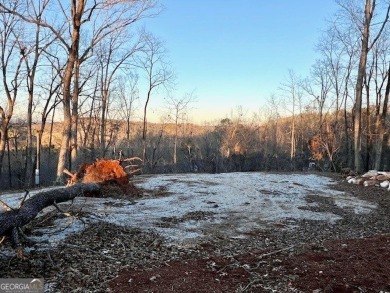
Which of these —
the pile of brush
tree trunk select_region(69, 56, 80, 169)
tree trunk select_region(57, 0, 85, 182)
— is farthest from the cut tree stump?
the pile of brush

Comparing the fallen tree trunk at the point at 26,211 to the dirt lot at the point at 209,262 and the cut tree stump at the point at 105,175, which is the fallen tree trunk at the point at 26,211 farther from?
the cut tree stump at the point at 105,175

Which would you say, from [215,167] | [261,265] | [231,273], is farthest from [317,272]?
[215,167]

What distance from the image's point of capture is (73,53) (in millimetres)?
11328

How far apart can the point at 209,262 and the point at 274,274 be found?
768 millimetres

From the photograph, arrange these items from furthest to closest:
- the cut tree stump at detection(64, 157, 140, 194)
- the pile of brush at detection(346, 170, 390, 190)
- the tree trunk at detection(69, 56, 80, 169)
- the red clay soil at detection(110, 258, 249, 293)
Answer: the tree trunk at detection(69, 56, 80, 169) < the pile of brush at detection(346, 170, 390, 190) < the cut tree stump at detection(64, 157, 140, 194) < the red clay soil at detection(110, 258, 249, 293)

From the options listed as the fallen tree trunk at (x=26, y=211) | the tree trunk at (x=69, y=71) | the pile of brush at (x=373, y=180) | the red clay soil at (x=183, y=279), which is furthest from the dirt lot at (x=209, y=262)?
the tree trunk at (x=69, y=71)

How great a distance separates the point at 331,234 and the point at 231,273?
2.86 metres

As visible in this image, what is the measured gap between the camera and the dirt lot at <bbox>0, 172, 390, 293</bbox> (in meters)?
3.41

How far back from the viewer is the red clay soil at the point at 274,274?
11.1ft

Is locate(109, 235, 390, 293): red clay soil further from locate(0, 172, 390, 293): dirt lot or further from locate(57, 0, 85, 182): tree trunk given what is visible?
locate(57, 0, 85, 182): tree trunk

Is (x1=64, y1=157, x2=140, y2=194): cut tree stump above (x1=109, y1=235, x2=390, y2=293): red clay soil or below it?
above

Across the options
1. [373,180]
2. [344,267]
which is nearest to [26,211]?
[344,267]

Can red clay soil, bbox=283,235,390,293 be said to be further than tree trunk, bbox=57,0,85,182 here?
No

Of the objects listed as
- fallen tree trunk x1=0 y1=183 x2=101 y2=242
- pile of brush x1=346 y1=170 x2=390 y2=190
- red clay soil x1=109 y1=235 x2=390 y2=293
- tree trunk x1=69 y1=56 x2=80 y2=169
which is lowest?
red clay soil x1=109 y1=235 x2=390 y2=293
